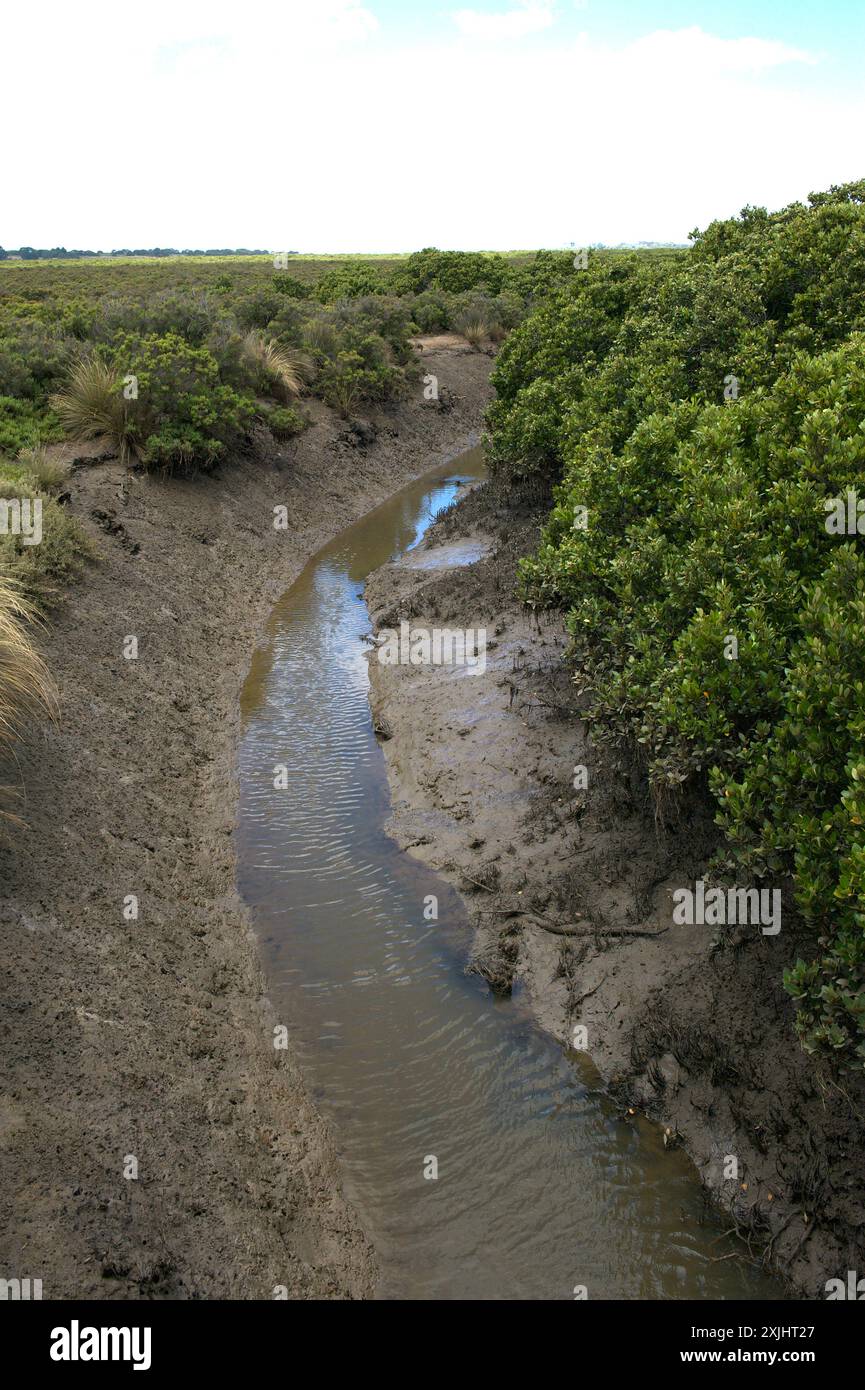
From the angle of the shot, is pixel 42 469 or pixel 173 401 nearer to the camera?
pixel 42 469

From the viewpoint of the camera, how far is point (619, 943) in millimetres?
7703

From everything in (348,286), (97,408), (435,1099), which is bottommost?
(435,1099)

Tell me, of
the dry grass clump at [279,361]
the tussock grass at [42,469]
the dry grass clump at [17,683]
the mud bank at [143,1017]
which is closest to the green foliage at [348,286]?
the dry grass clump at [279,361]

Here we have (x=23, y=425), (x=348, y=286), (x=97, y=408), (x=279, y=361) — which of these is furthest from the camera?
(x=348, y=286)

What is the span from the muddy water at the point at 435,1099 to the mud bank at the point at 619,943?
28 cm

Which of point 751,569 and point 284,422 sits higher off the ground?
point 284,422

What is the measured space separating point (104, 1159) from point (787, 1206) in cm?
432

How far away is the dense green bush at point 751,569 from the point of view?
529 cm

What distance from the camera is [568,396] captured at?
16.1 m

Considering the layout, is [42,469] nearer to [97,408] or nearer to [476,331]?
[97,408]

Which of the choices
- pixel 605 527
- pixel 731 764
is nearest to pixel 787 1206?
pixel 731 764

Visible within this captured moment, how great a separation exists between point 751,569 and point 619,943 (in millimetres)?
3472

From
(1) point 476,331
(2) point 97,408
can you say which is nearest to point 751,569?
(2) point 97,408
